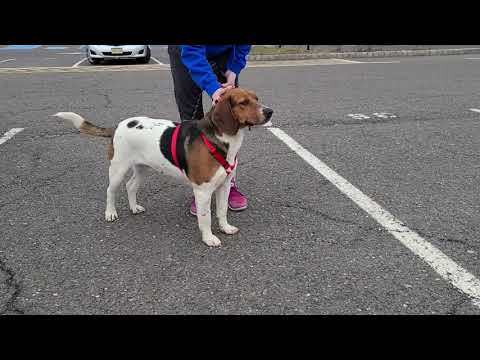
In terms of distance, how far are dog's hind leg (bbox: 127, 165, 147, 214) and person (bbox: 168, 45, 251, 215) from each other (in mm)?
455

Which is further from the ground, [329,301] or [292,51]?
[329,301]

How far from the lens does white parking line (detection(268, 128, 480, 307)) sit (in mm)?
2468

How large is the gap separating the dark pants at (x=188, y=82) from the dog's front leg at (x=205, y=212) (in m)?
0.85

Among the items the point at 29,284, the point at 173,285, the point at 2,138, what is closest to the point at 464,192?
the point at 173,285

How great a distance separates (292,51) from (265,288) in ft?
44.1

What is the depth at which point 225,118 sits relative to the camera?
9.12 feet

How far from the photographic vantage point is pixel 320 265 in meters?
2.71

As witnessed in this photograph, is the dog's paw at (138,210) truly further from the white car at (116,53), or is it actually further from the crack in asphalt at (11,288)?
the white car at (116,53)

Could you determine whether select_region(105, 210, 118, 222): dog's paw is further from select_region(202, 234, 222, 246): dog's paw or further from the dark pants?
the dark pants

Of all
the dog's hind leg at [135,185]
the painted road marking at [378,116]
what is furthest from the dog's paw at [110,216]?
the painted road marking at [378,116]

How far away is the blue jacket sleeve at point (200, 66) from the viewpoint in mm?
2879

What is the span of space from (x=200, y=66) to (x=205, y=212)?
3.32 feet
